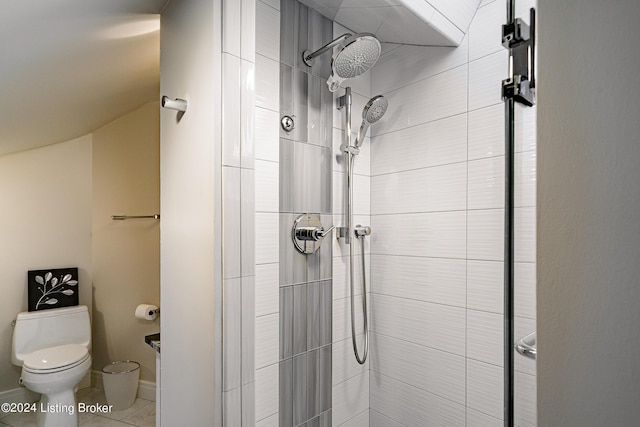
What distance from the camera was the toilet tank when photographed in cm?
235

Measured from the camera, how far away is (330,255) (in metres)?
1.52

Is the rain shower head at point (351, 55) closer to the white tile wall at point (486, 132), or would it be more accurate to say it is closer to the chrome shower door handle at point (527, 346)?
the white tile wall at point (486, 132)

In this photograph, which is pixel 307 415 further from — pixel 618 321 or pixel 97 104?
pixel 97 104

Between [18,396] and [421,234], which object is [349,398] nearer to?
[421,234]

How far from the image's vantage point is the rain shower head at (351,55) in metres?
1.26

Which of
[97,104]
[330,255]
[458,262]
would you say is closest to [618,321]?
[458,262]

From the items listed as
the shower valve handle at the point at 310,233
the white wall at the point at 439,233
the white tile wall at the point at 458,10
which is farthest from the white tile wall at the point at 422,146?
the shower valve handle at the point at 310,233

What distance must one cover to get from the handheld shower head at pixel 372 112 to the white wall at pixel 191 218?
0.68 meters

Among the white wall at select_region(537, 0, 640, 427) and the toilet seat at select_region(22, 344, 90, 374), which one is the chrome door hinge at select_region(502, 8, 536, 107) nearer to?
the white wall at select_region(537, 0, 640, 427)

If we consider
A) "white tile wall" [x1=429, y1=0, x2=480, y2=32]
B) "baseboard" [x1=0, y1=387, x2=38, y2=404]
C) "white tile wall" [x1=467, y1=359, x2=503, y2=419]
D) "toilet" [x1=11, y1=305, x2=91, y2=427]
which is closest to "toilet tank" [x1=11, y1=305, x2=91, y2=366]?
"toilet" [x1=11, y1=305, x2=91, y2=427]

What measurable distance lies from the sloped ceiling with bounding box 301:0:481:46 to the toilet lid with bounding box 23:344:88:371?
7.98ft

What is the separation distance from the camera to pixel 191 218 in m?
1.18

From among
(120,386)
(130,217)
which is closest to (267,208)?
(130,217)

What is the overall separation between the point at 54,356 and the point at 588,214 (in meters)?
2.87
